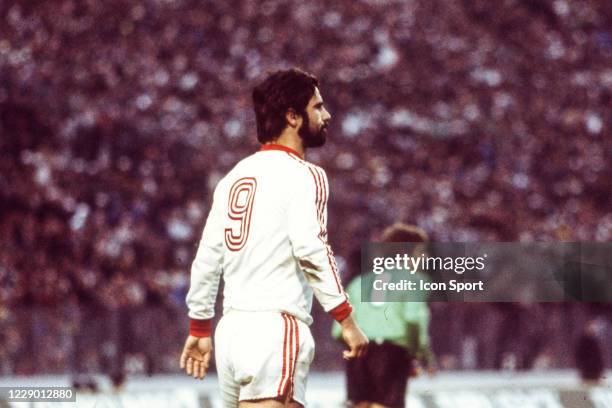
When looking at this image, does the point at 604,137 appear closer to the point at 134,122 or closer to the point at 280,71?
the point at 134,122

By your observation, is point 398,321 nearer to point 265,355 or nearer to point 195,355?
point 195,355

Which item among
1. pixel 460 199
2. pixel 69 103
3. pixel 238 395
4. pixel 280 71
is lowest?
pixel 238 395

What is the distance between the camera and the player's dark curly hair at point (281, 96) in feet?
10.9

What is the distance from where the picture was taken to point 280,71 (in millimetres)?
3332

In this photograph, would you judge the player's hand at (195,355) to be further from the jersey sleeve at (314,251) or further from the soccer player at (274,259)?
the jersey sleeve at (314,251)

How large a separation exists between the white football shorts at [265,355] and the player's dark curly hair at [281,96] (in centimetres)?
57

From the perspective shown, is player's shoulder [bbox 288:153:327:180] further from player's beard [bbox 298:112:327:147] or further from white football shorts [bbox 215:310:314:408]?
white football shorts [bbox 215:310:314:408]

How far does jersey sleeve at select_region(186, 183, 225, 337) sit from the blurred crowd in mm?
7282

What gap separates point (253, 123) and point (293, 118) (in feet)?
32.4

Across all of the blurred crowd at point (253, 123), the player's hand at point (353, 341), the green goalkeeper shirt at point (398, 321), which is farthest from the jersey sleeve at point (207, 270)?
the blurred crowd at point (253, 123)

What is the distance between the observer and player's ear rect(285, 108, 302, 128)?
3328 millimetres

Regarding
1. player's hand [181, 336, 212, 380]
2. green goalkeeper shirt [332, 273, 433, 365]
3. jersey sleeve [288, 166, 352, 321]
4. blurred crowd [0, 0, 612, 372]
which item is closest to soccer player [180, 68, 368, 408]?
jersey sleeve [288, 166, 352, 321]

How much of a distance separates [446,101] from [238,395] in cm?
1066

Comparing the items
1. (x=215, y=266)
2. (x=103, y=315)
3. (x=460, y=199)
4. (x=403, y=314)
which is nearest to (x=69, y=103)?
(x=103, y=315)
